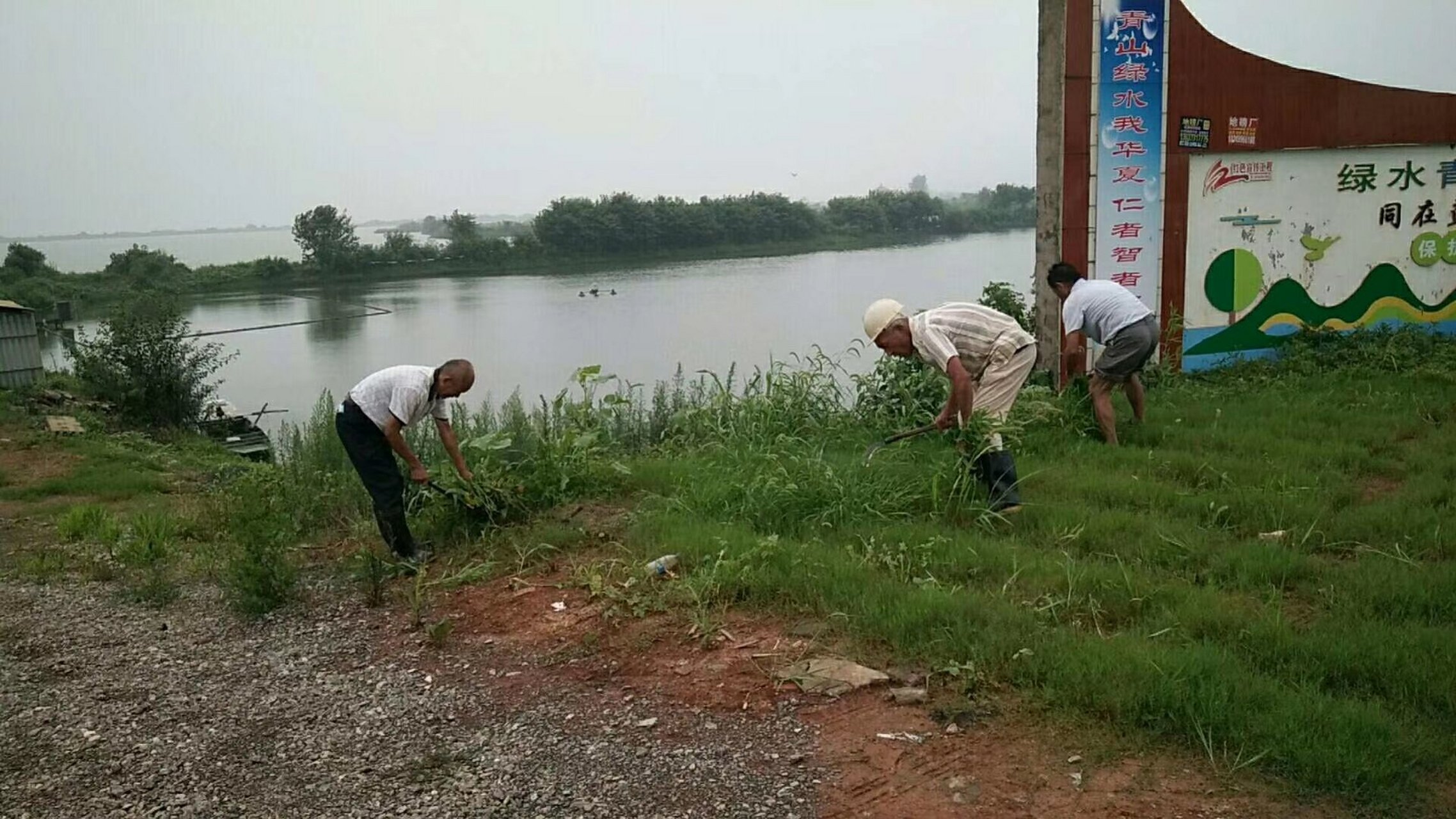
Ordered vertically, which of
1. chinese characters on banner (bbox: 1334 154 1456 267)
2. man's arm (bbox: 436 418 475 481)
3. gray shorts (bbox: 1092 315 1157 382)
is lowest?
man's arm (bbox: 436 418 475 481)

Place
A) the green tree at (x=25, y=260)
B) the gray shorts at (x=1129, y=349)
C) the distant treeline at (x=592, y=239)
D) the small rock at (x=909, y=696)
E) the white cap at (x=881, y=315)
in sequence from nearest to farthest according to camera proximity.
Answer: the small rock at (x=909, y=696) < the white cap at (x=881, y=315) < the gray shorts at (x=1129, y=349) < the distant treeline at (x=592, y=239) < the green tree at (x=25, y=260)

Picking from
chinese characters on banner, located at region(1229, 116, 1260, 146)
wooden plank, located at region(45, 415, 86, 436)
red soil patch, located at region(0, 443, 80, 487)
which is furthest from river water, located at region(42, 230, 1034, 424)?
red soil patch, located at region(0, 443, 80, 487)

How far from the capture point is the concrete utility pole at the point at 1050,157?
27.9ft

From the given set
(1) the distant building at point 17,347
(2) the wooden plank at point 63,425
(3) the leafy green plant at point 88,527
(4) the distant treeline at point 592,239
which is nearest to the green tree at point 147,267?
(4) the distant treeline at point 592,239

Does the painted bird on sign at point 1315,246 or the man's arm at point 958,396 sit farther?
the painted bird on sign at point 1315,246

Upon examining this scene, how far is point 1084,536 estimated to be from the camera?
4.96m

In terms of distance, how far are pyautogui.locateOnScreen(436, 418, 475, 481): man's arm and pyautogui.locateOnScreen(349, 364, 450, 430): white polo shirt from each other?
4.3 inches

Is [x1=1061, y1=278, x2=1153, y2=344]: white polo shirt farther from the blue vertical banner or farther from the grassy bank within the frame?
the blue vertical banner

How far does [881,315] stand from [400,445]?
263cm

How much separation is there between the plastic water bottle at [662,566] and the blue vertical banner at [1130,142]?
5.44 m

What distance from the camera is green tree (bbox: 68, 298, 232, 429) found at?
1730 centimetres

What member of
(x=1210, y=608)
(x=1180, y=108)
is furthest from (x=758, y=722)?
(x=1180, y=108)

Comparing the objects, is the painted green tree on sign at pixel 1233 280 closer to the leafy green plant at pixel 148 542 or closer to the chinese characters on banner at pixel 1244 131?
the chinese characters on banner at pixel 1244 131

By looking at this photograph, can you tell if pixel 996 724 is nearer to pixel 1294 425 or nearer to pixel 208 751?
pixel 208 751
